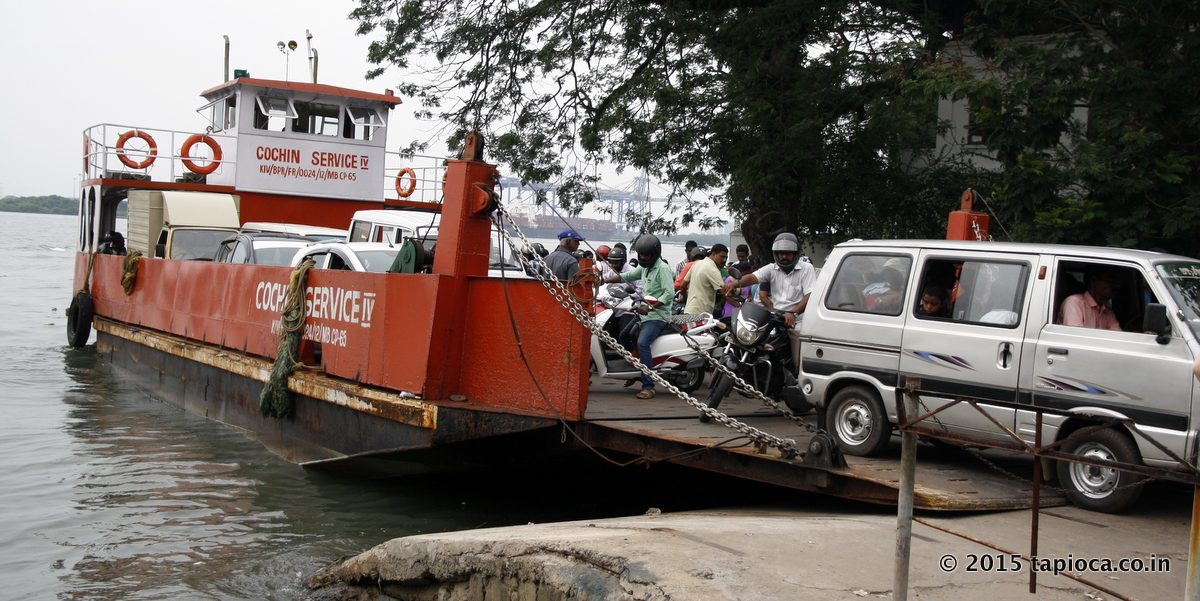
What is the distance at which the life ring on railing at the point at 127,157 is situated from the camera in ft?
60.8

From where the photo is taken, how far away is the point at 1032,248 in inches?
284

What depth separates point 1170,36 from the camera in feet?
34.7

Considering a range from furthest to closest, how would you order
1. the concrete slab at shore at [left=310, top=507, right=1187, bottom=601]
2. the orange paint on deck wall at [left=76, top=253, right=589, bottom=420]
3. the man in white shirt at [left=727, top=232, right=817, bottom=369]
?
the man in white shirt at [left=727, top=232, right=817, bottom=369], the orange paint on deck wall at [left=76, top=253, right=589, bottom=420], the concrete slab at shore at [left=310, top=507, right=1187, bottom=601]

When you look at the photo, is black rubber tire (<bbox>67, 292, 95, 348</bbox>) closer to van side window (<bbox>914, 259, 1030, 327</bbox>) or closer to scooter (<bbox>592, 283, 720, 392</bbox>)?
scooter (<bbox>592, 283, 720, 392</bbox>)

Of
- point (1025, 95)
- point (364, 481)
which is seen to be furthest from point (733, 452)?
point (1025, 95)

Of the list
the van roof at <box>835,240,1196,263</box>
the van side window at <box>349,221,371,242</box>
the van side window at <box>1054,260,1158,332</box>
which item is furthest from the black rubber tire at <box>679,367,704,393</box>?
the van side window at <box>349,221,371,242</box>

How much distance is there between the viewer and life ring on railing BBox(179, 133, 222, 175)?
18.4 metres

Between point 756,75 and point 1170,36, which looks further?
point 756,75

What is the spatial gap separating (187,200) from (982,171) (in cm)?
1296

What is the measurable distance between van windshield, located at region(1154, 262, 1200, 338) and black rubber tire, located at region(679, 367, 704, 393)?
460 cm

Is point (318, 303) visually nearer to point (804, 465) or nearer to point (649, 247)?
point (649, 247)

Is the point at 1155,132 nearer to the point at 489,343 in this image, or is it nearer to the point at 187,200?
the point at 489,343

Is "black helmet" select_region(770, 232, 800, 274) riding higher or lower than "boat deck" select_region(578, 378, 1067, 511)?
higher

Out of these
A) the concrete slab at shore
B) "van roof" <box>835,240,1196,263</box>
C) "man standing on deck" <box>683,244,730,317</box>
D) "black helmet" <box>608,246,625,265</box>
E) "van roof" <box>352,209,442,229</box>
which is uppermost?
"van roof" <box>352,209,442,229</box>
